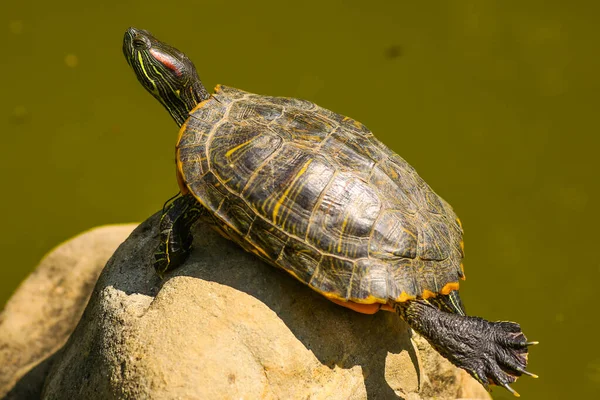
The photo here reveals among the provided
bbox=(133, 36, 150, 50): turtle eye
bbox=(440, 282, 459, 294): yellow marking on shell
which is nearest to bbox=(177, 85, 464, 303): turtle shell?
bbox=(440, 282, 459, 294): yellow marking on shell

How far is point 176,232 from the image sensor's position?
3.21 meters

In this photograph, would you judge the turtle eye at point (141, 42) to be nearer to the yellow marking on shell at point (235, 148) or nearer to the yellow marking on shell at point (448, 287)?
the yellow marking on shell at point (235, 148)

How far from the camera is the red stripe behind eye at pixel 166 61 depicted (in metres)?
3.72

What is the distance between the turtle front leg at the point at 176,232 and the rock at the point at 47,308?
5.78 ft

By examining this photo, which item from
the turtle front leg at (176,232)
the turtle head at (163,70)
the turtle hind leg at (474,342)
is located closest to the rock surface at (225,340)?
the turtle front leg at (176,232)

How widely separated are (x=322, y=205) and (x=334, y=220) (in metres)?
0.10

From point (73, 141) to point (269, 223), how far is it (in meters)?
4.10

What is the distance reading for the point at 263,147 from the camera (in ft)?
10.4

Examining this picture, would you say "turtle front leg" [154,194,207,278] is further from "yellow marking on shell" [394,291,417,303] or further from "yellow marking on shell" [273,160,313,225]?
"yellow marking on shell" [394,291,417,303]

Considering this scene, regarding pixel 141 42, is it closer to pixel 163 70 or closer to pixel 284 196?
pixel 163 70

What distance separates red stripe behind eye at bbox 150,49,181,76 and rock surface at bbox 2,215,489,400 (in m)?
1.09

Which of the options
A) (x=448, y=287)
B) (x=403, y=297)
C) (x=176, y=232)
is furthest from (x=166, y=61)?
(x=448, y=287)

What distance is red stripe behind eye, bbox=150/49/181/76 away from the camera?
3719 millimetres

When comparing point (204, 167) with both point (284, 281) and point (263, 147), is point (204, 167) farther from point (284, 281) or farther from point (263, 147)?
point (284, 281)
